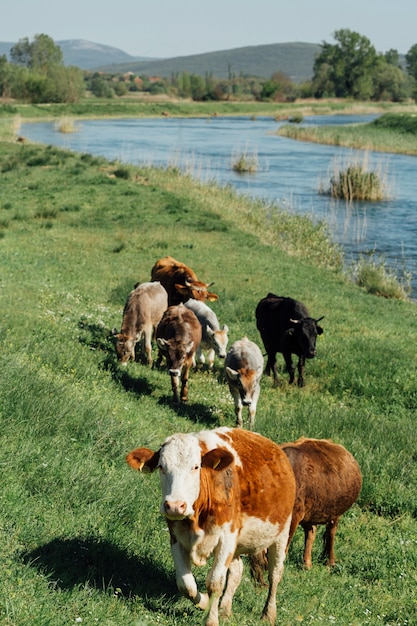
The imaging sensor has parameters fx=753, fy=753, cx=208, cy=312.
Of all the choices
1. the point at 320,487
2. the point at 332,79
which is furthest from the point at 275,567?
the point at 332,79

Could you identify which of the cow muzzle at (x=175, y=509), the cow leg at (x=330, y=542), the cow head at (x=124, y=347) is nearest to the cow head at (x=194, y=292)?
the cow head at (x=124, y=347)

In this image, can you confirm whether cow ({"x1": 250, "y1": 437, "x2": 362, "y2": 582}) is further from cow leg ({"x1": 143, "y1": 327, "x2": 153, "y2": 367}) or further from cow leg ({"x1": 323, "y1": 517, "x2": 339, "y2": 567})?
cow leg ({"x1": 143, "y1": 327, "x2": 153, "y2": 367})

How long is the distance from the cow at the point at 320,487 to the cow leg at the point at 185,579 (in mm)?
1464

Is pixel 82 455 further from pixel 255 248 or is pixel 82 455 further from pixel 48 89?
pixel 48 89

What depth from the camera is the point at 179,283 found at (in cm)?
1594

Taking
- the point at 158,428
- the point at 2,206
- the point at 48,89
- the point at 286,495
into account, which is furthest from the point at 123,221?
the point at 48,89

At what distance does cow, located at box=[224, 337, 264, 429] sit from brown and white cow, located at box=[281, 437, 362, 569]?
305 cm

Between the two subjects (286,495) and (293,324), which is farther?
(293,324)

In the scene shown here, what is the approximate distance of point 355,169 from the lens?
127 ft

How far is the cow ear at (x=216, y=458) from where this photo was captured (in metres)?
5.45

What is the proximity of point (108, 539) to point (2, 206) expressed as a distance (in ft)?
77.3

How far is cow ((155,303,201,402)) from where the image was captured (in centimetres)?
1180

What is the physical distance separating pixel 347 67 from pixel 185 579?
157380 mm

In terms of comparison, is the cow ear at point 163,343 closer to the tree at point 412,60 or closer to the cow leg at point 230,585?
the cow leg at point 230,585
